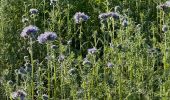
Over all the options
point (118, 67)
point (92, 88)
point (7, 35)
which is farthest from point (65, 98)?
point (7, 35)

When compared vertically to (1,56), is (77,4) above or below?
above

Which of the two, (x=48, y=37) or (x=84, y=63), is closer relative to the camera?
(x=48, y=37)

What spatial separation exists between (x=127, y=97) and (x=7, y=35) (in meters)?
2.48

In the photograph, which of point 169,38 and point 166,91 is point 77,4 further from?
point 166,91

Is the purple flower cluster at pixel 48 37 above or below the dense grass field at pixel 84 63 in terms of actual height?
above

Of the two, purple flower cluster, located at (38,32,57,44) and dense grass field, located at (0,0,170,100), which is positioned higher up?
purple flower cluster, located at (38,32,57,44)

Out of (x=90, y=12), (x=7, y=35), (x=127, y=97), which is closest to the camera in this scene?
(x=127, y=97)

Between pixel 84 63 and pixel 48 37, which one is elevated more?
pixel 48 37

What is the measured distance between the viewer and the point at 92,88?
4727 mm

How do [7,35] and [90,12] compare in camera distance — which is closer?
[7,35]

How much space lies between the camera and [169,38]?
17.5 feet

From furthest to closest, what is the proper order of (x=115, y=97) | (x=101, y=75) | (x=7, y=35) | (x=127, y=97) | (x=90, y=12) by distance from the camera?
(x=90, y=12)
(x=7, y=35)
(x=101, y=75)
(x=115, y=97)
(x=127, y=97)

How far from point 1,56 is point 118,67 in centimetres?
163

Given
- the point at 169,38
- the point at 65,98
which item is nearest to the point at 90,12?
the point at 169,38
